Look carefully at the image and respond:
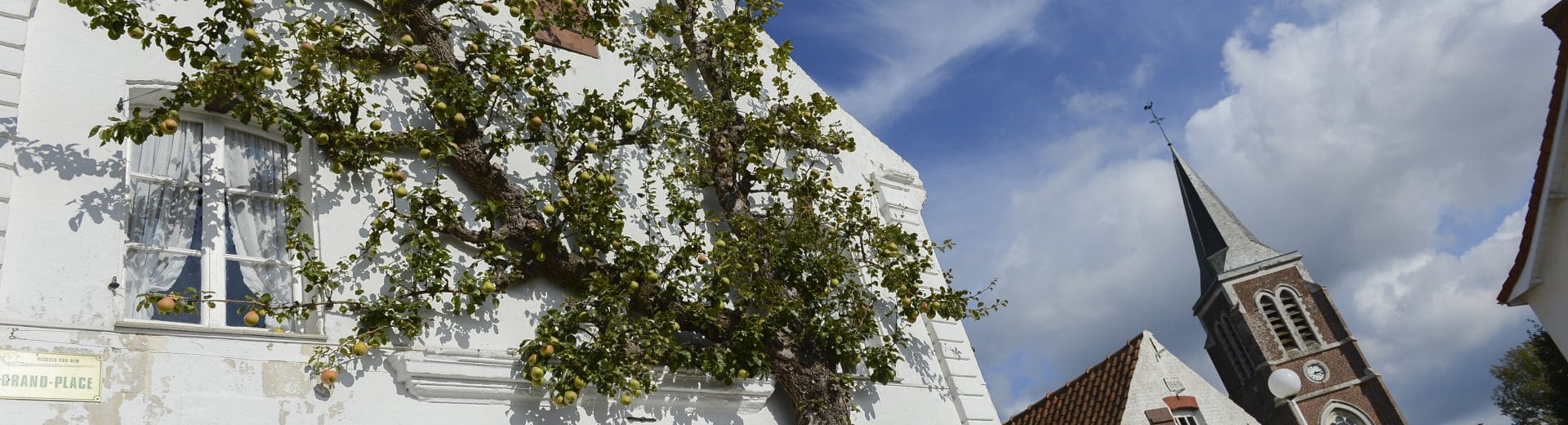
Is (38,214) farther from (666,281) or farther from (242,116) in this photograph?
(666,281)

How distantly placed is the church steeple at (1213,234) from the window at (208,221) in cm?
5202

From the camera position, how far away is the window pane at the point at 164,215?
5.71m

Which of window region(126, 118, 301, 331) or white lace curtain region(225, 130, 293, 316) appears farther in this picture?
white lace curtain region(225, 130, 293, 316)

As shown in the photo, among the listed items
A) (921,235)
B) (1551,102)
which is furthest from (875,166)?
(1551,102)

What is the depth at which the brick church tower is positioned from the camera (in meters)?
48.2

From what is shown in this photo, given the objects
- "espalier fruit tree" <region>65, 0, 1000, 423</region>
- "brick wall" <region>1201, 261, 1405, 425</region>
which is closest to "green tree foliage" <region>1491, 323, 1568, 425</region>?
"brick wall" <region>1201, 261, 1405, 425</region>

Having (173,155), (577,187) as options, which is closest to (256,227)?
(173,155)

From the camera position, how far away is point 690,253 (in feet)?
25.1

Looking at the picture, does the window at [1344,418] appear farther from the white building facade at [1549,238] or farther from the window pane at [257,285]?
the window pane at [257,285]

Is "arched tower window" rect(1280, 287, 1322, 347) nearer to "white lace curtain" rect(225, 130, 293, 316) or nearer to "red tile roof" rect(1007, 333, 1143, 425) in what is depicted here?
"red tile roof" rect(1007, 333, 1143, 425)

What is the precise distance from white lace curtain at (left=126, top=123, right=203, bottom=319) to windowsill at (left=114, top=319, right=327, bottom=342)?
146 millimetres

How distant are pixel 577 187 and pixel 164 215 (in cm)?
245

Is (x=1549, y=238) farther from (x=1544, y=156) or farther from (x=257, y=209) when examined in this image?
(x=257, y=209)

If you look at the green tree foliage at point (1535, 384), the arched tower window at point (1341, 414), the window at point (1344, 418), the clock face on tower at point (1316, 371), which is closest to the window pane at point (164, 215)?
the green tree foliage at point (1535, 384)
